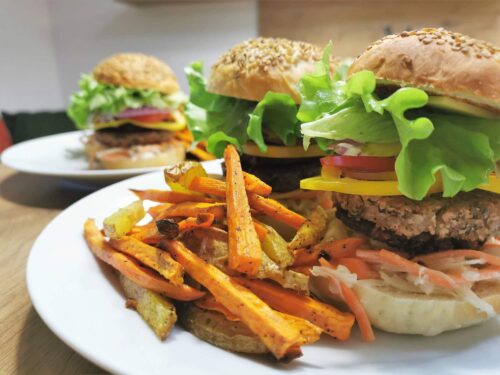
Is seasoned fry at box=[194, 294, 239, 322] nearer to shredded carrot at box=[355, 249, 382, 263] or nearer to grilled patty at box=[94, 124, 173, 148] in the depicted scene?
shredded carrot at box=[355, 249, 382, 263]

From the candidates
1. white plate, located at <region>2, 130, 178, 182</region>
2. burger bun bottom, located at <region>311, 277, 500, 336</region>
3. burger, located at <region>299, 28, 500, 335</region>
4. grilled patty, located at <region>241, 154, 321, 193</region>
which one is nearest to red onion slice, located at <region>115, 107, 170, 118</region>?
white plate, located at <region>2, 130, 178, 182</region>

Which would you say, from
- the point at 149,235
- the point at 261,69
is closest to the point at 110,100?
the point at 261,69

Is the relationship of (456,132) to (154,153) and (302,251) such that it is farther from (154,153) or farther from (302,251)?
(154,153)

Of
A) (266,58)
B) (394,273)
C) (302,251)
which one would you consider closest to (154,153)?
(266,58)

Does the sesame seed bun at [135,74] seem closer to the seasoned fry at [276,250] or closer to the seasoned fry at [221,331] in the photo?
the seasoned fry at [276,250]

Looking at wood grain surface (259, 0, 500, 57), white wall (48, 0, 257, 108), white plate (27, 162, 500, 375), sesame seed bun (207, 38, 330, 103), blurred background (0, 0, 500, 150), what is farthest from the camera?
white wall (48, 0, 257, 108)
